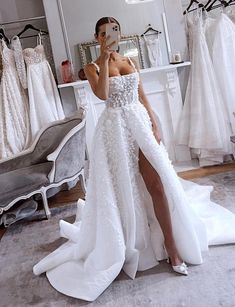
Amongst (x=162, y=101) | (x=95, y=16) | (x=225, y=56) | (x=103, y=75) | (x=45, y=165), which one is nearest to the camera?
(x=103, y=75)

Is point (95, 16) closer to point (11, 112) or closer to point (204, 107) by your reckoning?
point (11, 112)

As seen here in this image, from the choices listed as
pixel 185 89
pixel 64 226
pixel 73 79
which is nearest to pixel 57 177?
pixel 64 226

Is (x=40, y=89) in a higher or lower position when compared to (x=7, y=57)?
lower

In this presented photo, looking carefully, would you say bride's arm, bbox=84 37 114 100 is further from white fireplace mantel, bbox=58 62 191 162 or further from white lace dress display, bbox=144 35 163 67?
white lace dress display, bbox=144 35 163 67

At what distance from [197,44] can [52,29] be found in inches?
59.6

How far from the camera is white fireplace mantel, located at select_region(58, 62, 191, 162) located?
3680mm

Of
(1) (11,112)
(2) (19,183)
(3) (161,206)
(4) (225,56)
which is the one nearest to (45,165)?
(2) (19,183)

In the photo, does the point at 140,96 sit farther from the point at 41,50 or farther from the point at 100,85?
the point at 41,50

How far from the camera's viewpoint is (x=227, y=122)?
11.7 feet

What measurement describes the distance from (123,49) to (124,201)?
7.38 ft

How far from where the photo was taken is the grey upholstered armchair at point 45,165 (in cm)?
288

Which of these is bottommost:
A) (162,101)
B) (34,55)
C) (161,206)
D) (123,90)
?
(161,206)

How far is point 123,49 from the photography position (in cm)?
366

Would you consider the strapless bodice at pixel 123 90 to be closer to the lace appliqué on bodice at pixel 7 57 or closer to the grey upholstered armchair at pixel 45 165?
the grey upholstered armchair at pixel 45 165
